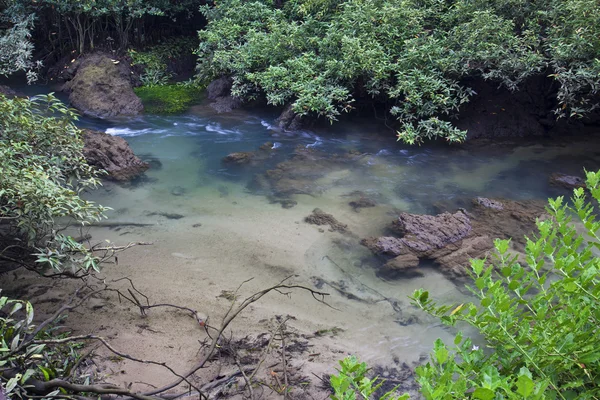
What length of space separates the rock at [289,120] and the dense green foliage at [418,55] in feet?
1.57

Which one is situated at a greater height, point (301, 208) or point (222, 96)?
point (222, 96)

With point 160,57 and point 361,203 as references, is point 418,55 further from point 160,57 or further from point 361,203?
point 160,57

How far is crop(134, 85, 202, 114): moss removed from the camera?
11273 mm

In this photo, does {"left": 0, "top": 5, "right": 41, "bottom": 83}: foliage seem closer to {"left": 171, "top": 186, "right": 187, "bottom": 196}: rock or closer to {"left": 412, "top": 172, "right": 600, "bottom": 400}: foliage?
{"left": 171, "top": 186, "right": 187, "bottom": 196}: rock

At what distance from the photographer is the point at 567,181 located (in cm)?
776

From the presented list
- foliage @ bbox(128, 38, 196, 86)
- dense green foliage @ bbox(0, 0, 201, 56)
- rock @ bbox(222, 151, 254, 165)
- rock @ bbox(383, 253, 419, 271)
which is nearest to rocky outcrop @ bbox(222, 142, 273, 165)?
rock @ bbox(222, 151, 254, 165)

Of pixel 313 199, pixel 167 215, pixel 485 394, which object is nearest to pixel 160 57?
pixel 167 215

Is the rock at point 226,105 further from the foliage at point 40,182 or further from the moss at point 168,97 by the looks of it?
the foliage at point 40,182

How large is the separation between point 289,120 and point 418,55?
9.62 ft

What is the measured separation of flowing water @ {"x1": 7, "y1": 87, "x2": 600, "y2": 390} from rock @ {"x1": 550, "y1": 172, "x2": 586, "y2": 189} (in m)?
0.20

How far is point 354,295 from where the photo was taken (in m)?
5.02

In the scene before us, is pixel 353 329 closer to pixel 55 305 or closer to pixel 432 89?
pixel 55 305

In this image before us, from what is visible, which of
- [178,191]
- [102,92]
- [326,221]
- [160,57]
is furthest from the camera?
[160,57]

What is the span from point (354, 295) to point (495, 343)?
2.93 meters
